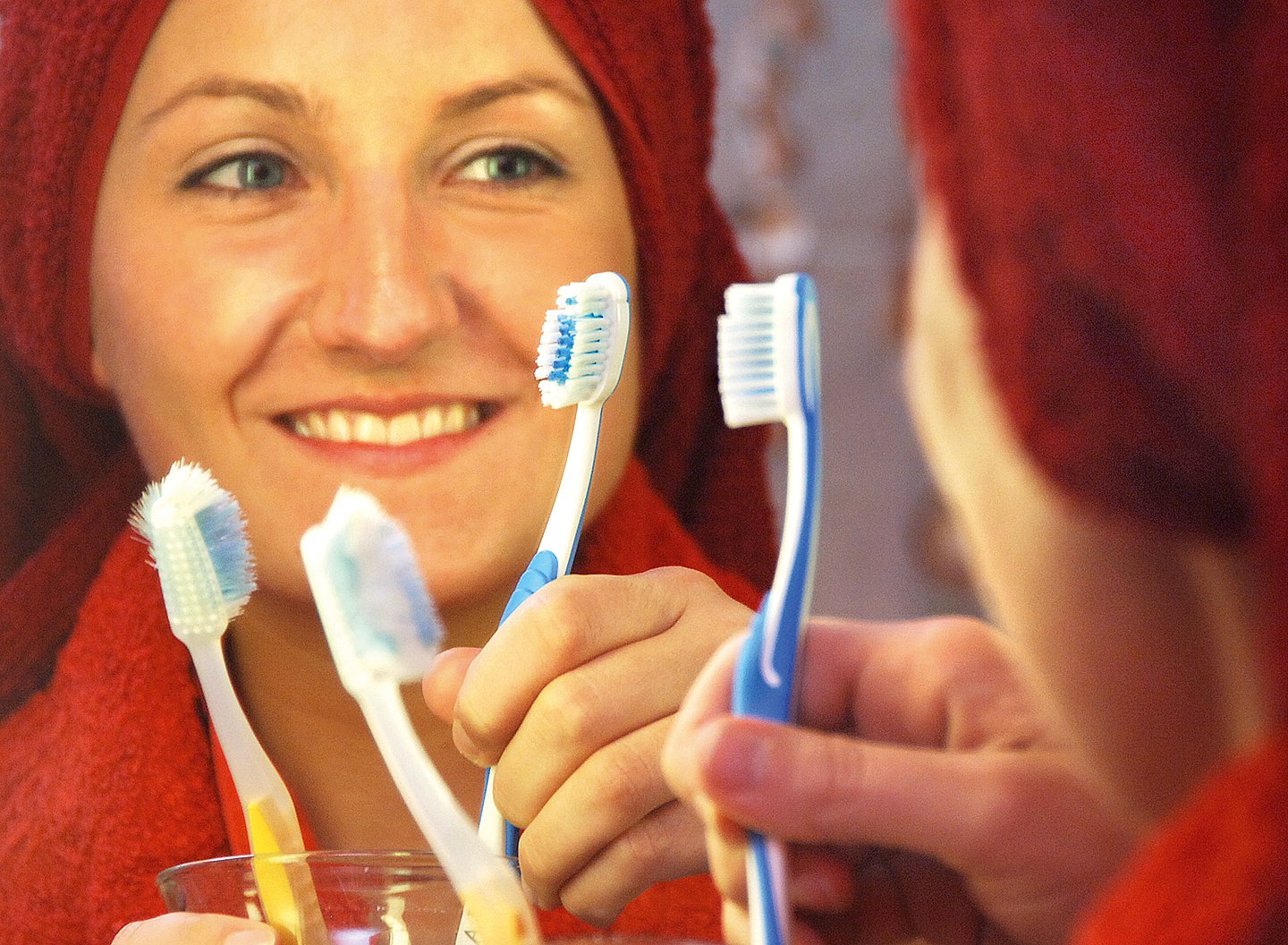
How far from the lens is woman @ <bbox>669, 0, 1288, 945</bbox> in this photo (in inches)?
7.4

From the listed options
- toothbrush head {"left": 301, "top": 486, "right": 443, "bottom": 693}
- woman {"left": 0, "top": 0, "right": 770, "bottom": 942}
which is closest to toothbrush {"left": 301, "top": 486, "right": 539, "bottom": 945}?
toothbrush head {"left": 301, "top": 486, "right": 443, "bottom": 693}

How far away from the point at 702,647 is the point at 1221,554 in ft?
0.61

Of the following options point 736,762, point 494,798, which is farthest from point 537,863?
point 736,762

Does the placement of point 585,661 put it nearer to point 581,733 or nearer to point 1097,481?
point 581,733

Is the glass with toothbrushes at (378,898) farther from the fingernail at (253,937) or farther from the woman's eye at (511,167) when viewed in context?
the woman's eye at (511,167)

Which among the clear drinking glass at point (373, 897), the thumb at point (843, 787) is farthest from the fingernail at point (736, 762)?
the clear drinking glass at point (373, 897)

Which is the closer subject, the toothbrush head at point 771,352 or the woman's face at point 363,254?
the toothbrush head at point 771,352

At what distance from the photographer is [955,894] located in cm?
30

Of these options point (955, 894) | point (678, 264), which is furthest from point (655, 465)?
point (955, 894)

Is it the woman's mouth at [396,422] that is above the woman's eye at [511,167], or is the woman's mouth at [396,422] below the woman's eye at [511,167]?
below

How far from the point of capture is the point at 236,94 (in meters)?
0.42

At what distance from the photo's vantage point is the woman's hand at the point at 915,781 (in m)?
0.25

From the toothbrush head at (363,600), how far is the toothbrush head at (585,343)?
87 mm

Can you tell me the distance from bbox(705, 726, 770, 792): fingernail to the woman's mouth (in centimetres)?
21
